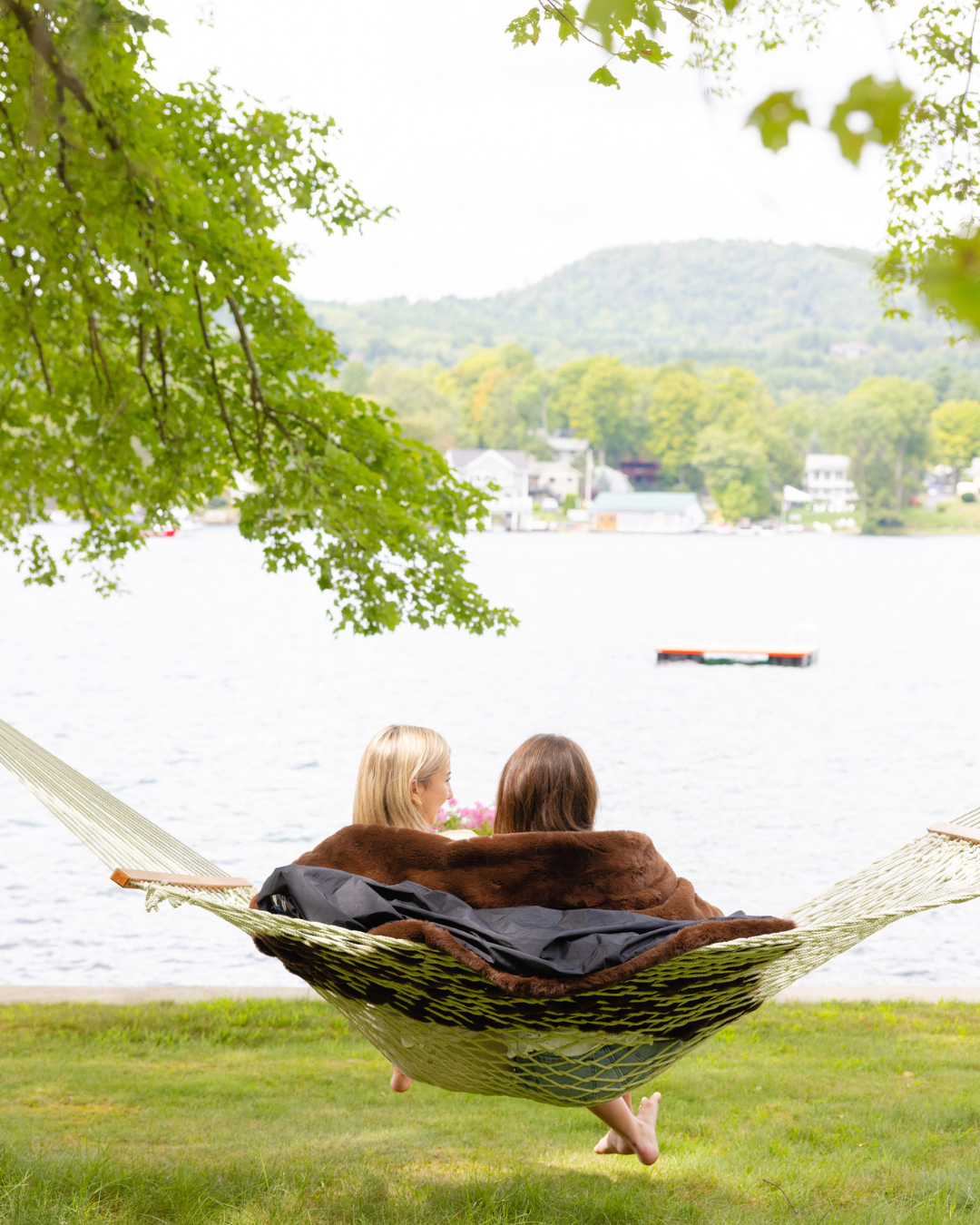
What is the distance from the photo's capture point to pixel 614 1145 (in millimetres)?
2459

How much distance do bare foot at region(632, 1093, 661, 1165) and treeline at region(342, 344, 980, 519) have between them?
66.6 metres

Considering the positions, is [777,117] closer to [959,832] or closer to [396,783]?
[396,783]

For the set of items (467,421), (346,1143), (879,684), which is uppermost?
(467,421)

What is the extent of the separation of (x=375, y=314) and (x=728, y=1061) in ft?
344

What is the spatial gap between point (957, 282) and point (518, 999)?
140 centimetres

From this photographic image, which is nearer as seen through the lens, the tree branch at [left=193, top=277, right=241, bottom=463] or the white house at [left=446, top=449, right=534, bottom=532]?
the tree branch at [left=193, top=277, right=241, bottom=463]

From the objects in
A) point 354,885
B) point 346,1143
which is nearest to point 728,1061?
point 346,1143

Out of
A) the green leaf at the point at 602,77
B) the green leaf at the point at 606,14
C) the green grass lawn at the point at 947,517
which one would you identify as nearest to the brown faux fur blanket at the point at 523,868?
the green leaf at the point at 606,14

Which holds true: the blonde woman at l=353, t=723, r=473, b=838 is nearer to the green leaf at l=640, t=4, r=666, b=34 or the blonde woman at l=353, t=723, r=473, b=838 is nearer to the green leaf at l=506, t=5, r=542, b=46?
the green leaf at l=640, t=4, r=666, b=34

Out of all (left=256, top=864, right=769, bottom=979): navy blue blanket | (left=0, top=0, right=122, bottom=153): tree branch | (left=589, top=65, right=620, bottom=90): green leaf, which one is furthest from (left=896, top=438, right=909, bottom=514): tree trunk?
(left=256, top=864, right=769, bottom=979): navy blue blanket

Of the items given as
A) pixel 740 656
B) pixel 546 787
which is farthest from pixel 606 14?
pixel 740 656

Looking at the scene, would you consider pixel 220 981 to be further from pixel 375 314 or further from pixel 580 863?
pixel 375 314

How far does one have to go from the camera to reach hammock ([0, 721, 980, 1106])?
1914mm

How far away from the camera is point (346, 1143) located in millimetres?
2840
